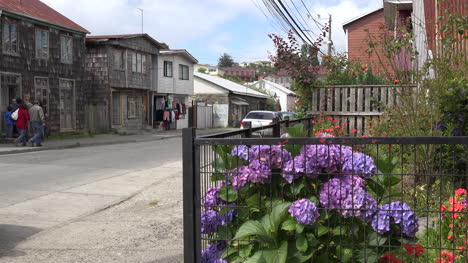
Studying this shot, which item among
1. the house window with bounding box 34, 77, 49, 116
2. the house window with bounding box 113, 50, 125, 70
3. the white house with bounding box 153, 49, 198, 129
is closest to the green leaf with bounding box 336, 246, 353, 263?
the house window with bounding box 34, 77, 49, 116

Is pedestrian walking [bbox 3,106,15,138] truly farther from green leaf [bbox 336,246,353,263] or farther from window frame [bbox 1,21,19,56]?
green leaf [bbox 336,246,353,263]

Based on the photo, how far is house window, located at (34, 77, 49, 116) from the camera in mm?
24502

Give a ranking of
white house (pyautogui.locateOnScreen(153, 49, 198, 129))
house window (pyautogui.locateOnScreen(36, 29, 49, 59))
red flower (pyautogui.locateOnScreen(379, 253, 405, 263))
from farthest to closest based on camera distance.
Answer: white house (pyautogui.locateOnScreen(153, 49, 198, 129))
house window (pyautogui.locateOnScreen(36, 29, 49, 59))
red flower (pyautogui.locateOnScreen(379, 253, 405, 263))

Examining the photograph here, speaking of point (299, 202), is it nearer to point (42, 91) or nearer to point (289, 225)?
point (289, 225)

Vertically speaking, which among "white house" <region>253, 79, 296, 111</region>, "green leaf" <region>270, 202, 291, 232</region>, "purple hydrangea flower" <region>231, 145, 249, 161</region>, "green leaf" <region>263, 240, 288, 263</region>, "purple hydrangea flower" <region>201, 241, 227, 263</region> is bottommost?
"purple hydrangea flower" <region>201, 241, 227, 263</region>

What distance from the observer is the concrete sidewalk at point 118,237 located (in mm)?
5035

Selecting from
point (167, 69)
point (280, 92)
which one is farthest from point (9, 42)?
point (280, 92)

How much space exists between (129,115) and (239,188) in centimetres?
3185

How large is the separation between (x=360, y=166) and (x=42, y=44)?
2515 centimetres

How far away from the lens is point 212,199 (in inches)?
113

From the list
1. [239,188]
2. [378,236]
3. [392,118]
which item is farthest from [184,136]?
[392,118]

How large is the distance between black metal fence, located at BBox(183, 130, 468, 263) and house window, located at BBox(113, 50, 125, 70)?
29997mm

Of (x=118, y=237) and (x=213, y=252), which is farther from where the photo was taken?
(x=118, y=237)

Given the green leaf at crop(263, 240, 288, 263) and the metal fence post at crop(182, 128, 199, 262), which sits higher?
the metal fence post at crop(182, 128, 199, 262)
